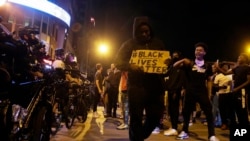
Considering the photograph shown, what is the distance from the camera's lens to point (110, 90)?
14.5 metres

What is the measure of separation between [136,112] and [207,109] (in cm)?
286

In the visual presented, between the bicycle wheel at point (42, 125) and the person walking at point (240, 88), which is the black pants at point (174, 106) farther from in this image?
the bicycle wheel at point (42, 125)

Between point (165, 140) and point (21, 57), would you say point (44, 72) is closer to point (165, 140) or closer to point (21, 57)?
point (21, 57)

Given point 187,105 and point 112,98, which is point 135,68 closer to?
point 187,105

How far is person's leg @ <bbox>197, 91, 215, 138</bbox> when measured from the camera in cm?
804

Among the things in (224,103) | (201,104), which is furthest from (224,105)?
(201,104)

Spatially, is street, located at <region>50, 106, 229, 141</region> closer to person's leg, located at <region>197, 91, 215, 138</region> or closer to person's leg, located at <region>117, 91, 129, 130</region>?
person's leg, located at <region>117, 91, 129, 130</region>

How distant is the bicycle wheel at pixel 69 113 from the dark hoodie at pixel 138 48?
2.70m

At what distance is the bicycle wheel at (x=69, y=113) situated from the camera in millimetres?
8272

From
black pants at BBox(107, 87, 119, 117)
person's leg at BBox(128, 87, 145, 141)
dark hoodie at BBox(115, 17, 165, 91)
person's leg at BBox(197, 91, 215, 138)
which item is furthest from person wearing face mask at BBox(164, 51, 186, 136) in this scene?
black pants at BBox(107, 87, 119, 117)


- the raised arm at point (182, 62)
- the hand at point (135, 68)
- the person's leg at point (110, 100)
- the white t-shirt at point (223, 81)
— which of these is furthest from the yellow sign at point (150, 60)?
the person's leg at point (110, 100)

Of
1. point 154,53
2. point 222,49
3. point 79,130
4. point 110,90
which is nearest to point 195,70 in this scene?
point 154,53

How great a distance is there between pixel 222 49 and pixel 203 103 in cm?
3322

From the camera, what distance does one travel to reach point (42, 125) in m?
5.32
